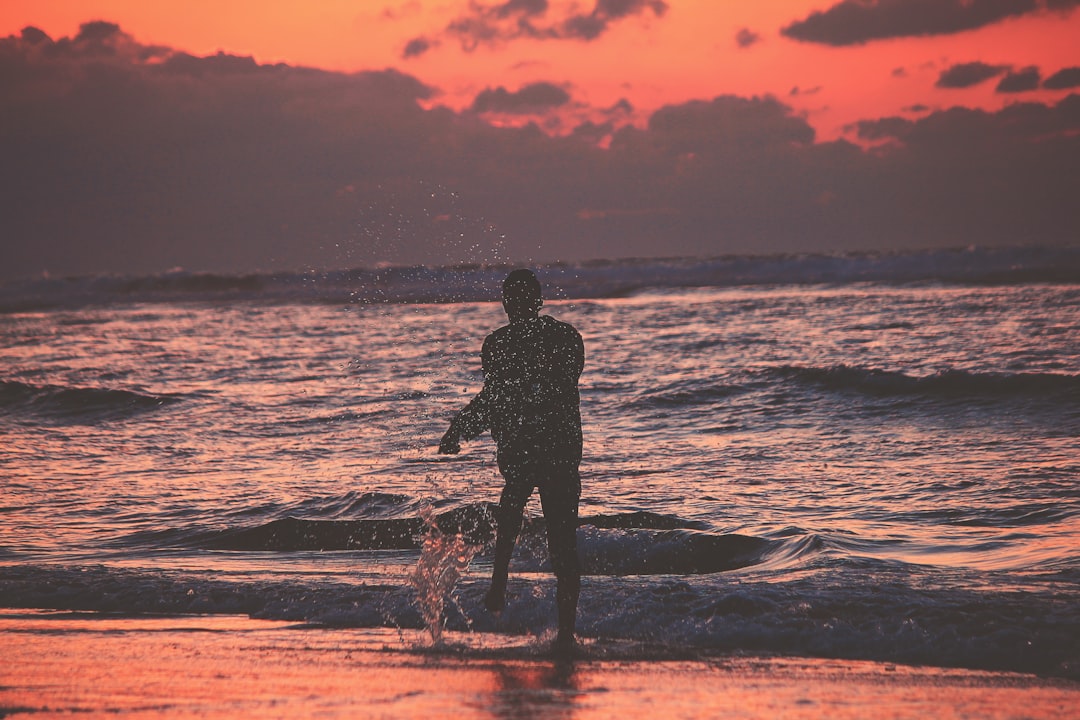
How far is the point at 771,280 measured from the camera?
45594mm

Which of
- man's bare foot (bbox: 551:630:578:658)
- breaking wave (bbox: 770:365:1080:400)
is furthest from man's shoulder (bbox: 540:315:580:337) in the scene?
breaking wave (bbox: 770:365:1080:400)

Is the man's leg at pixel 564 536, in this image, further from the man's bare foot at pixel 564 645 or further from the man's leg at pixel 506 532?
the man's leg at pixel 506 532

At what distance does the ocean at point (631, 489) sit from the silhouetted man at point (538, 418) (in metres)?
0.55

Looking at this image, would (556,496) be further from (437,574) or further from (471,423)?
(437,574)

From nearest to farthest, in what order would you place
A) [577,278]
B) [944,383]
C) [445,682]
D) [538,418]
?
[445,682] < [538,418] < [944,383] < [577,278]

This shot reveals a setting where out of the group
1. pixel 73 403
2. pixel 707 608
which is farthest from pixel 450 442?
pixel 73 403

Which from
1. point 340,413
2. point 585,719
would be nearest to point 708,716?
point 585,719

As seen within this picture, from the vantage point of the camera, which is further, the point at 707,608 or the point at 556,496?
the point at 707,608

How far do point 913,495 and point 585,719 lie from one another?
5605 millimetres

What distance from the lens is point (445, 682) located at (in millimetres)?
4770

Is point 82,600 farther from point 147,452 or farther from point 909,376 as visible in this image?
point 909,376

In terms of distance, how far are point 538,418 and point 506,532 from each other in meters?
0.65

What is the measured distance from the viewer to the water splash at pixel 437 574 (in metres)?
6.22

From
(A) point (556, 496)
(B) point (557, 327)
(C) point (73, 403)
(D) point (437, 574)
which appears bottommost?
(D) point (437, 574)
